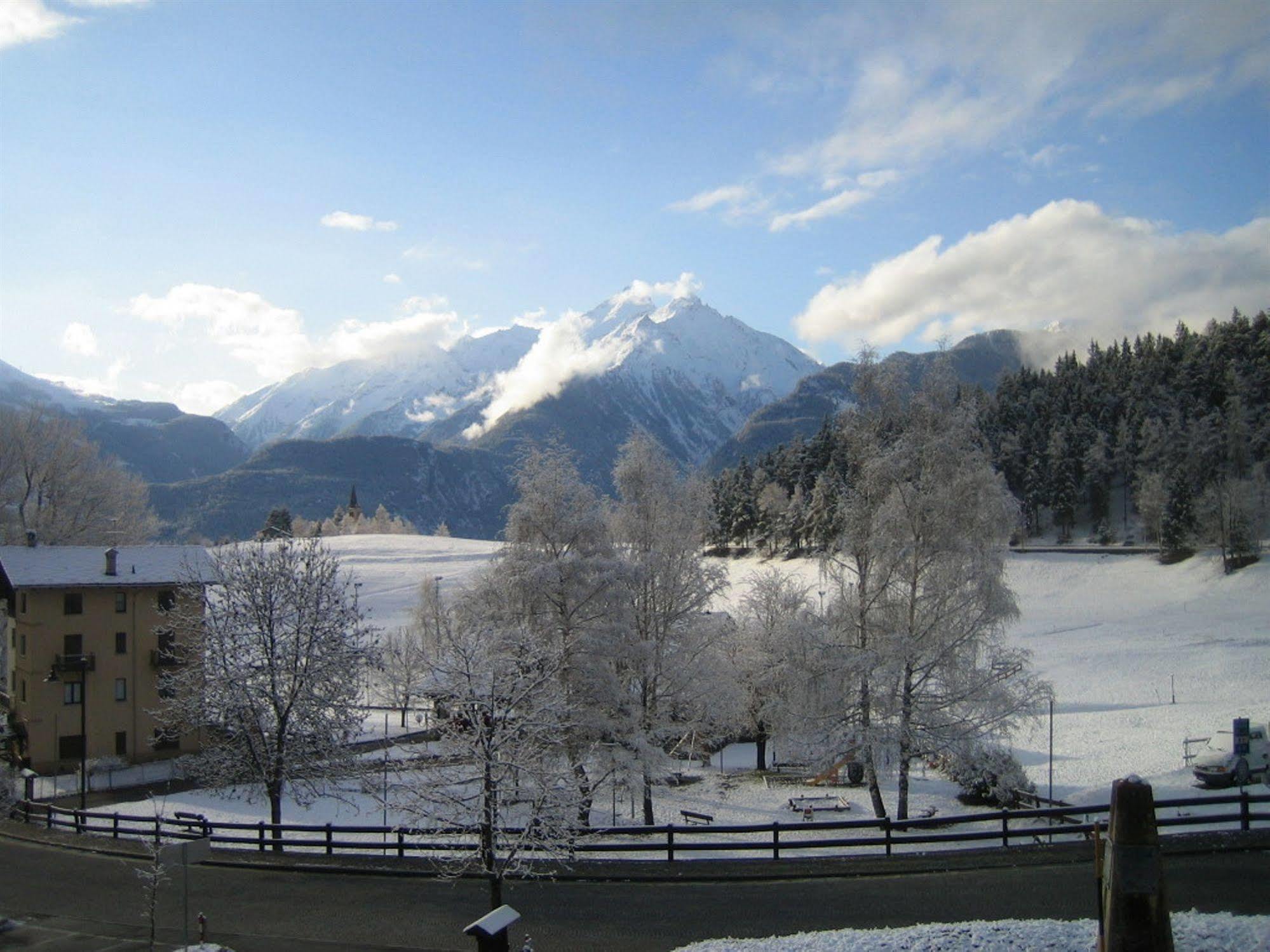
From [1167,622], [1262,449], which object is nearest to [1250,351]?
[1262,449]

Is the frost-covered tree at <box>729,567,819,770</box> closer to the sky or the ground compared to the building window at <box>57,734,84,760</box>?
closer to the sky

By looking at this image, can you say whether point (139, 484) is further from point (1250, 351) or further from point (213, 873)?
point (1250, 351)

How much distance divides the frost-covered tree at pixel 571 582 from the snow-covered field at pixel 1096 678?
126 inches

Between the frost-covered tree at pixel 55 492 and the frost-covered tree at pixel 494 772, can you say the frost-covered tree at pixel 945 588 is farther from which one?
the frost-covered tree at pixel 55 492

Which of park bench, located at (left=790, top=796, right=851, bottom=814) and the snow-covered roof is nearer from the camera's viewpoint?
park bench, located at (left=790, top=796, right=851, bottom=814)

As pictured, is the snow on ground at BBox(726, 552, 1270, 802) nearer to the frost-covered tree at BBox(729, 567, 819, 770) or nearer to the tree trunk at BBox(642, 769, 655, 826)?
the frost-covered tree at BBox(729, 567, 819, 770)

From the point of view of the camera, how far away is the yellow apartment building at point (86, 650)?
38750 millimetres

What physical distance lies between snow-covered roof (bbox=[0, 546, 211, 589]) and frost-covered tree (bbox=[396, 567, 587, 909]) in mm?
25129

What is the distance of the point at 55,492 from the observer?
72.8 meters

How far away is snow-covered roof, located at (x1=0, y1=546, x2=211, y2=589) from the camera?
1547 inches

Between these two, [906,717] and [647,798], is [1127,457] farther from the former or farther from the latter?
[647,798]

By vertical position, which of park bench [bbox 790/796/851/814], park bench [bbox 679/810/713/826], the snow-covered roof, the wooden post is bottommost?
park bench [bbox 790/796/851/814]

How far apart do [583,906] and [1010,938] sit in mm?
7388

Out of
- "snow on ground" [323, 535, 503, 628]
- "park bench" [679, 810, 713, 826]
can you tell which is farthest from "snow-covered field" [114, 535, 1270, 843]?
"park bench" [679, 810, 713, 826]
